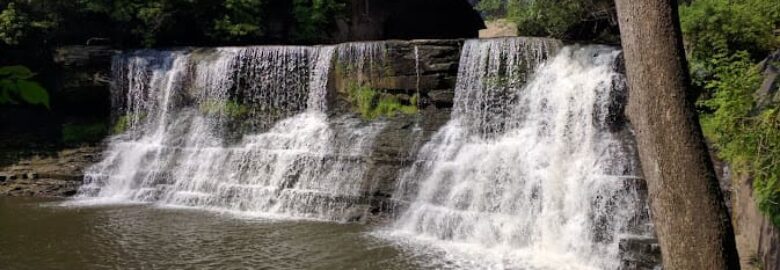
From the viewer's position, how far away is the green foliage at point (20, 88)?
227cm

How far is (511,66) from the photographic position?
12.0 m

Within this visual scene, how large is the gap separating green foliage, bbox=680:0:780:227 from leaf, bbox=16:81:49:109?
478 cm

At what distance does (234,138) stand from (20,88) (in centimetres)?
1176

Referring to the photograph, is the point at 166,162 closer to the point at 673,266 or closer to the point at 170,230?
the point at 170,230

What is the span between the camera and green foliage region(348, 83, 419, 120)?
517 inches

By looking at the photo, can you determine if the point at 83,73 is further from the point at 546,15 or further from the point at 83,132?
the point at 546,15

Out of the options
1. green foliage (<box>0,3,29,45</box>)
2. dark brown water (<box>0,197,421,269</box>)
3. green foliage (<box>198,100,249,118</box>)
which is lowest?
dark brown water (<box>0,197,421,269</box>)

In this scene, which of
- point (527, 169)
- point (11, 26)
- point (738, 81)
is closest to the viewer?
point (738, 81)

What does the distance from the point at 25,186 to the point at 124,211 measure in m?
3.63

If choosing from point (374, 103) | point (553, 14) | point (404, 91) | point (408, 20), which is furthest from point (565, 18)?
point (408, 20)

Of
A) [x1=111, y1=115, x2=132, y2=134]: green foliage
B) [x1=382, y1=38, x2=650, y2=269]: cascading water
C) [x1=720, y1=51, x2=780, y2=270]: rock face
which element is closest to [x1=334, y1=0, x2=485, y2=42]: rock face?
[x1=111, y1=115, x2=132, y2=134]: green foliage

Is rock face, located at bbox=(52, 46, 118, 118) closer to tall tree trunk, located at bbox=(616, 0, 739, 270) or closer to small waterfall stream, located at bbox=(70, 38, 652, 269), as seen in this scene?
small waterfall stream, located at bbox=(70, 38, 652, 269)

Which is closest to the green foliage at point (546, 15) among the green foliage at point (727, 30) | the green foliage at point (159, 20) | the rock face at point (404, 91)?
the rock face at point (404, 91)

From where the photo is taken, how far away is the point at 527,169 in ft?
32.8
